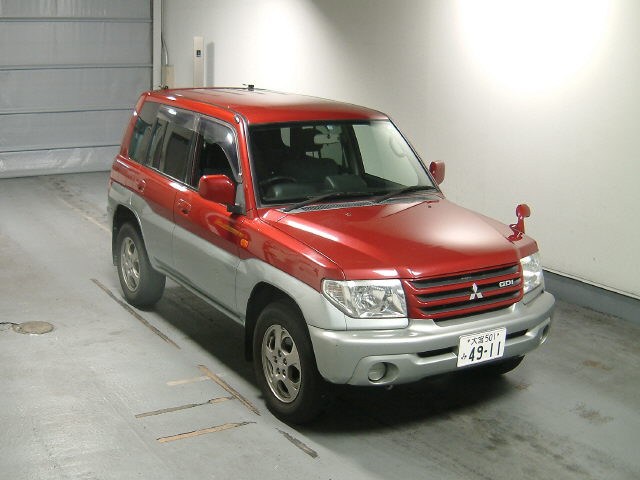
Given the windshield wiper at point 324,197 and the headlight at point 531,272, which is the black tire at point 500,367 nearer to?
the headlight at point 531,272

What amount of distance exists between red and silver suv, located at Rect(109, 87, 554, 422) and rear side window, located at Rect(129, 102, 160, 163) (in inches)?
1.4

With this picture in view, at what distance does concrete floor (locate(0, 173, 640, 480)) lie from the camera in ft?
15.5

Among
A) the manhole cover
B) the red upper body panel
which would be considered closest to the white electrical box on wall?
the manhole cover

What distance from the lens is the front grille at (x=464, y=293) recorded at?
4773 mm

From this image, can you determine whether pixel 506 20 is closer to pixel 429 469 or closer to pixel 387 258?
pixel 387 258

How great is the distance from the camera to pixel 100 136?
13.6 meters

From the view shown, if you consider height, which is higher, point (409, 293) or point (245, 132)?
point (245, 132)

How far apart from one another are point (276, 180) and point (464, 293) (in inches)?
57.4

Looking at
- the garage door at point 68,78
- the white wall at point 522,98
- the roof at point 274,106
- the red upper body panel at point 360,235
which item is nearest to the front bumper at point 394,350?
the red upper body panel at point 360,235

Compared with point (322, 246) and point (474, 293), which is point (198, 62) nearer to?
point (322, 246)

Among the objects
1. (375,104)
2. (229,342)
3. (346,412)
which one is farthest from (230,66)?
(346,412)

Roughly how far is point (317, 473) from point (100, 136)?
9993mm

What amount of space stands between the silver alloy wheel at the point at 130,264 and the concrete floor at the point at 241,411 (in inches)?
9.1

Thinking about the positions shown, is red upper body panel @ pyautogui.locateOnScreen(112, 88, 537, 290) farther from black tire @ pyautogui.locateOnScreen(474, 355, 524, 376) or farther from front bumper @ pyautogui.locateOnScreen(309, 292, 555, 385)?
black tire @ pyautogui.locateOnScreen(474, 355, 524, 376)
